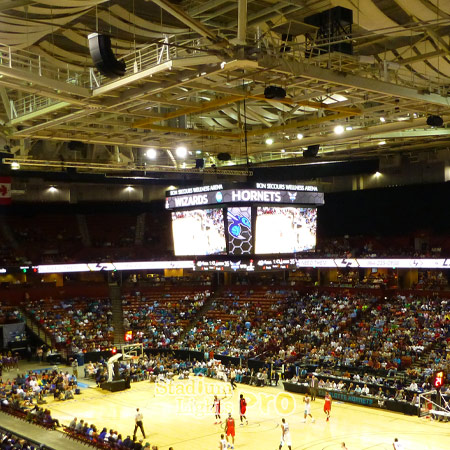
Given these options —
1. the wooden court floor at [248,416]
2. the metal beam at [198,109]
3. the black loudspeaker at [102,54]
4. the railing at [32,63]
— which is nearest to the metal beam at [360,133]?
the metal beam at [198,109]

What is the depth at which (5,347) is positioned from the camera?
134 feet

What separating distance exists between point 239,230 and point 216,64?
26.3ft

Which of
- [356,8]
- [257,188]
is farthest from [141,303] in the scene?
[356,8]

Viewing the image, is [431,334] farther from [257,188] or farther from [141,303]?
[141,303]

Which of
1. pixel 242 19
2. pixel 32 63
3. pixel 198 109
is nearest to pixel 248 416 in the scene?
pixel 198 109

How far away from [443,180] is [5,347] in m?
31.0

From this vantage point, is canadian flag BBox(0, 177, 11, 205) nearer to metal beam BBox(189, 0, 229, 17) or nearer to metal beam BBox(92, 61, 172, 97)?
metal beam BBox(92, 61, 172, 97)

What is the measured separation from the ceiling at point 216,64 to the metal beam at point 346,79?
1.3 inches

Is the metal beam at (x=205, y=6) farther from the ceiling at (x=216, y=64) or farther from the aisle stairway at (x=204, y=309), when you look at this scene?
the aisle stairway at (x=204, y=309)

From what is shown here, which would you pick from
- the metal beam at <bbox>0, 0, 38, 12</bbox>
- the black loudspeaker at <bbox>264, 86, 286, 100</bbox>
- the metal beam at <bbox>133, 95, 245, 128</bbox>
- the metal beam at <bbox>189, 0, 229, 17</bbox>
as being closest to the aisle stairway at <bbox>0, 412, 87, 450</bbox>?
the metal beam at <bbox>133, 95, 245, 128</bbox>

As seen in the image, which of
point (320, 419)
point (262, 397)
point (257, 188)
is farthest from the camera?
point (262, 397)

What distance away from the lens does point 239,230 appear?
23.3 metres

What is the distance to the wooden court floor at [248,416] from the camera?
23.4 m

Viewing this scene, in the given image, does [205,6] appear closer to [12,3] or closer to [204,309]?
[12,3]
